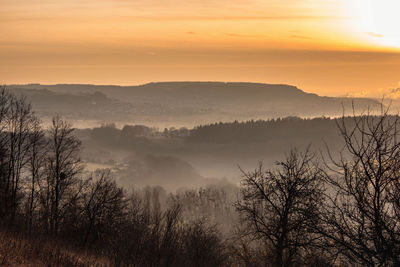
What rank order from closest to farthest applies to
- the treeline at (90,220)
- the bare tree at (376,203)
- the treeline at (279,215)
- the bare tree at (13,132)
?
the bare tree at (376,203) < the treeline at (279,215) < the treeline at (90,220) < the bare tree at (13,132)

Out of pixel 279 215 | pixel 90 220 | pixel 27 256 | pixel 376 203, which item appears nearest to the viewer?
pixel 376 203

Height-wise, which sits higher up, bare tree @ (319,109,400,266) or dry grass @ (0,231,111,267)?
bare tree @ (319,109,400,266)

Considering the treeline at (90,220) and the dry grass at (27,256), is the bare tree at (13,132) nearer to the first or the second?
the treeline at (90,220)

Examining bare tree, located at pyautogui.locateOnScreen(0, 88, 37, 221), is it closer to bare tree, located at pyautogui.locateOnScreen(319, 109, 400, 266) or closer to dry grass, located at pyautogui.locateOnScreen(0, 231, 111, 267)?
dry grass, located at pyautogui.locateOnScreen(0, 231, 111, 267)

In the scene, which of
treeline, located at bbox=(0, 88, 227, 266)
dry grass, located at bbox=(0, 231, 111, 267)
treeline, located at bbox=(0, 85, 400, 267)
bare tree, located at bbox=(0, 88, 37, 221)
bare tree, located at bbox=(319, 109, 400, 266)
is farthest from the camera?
bare tree, located at bbox=(0, 88, 37, 221)

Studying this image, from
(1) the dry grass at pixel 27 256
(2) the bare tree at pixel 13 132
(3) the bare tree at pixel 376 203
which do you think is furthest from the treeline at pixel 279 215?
(1) the dry grass at pixel 27 256

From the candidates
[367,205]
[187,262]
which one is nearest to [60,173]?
[187,262]

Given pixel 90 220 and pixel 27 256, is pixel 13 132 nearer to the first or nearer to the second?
pixel 90 220

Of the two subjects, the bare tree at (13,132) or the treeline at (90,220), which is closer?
the treeline at (90,220)

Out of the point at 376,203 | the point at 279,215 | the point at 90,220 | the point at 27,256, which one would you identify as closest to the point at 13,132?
the point at 90,220

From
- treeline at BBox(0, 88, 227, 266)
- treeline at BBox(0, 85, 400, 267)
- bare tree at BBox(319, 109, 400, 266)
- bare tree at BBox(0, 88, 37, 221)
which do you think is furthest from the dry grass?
bare tree at BBox(0, 88, 37, 221)

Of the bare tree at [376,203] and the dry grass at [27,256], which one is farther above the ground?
the bare tree at [376,203]

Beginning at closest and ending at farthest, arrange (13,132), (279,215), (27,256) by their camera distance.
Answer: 1. (27,256)
2. (279,215)
3. (13,132)

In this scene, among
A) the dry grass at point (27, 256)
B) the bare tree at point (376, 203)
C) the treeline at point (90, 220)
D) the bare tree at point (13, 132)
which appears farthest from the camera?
the bare tree at point (13, 132)
